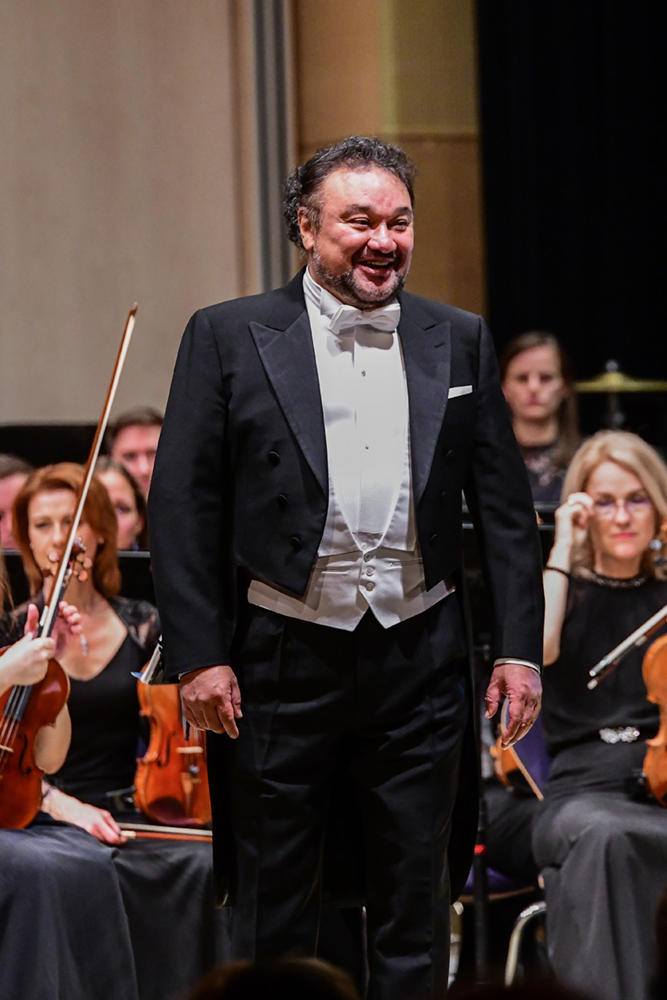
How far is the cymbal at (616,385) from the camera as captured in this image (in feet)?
16.7

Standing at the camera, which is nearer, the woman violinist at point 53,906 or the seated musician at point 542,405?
the woman violinist at point 53,906

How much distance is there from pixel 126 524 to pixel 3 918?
1327mm

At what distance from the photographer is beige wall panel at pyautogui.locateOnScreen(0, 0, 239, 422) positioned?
533 cm

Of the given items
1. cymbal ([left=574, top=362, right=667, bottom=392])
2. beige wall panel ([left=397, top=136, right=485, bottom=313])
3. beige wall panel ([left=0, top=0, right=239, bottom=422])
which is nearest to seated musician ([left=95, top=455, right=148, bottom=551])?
beige wall panel ([left=0, top=0, right=239, bottom=422])

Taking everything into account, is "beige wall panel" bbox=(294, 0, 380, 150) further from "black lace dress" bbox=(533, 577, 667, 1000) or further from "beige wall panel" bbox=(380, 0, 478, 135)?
"black lace dress" bbox=(533, 577, 667, 1000)

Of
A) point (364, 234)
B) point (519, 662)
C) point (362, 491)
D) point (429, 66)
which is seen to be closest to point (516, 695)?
point (519, 662)

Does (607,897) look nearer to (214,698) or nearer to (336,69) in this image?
(214,698)

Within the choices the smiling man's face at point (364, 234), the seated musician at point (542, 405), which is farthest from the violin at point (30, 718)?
the seated musician at point (542, 405)

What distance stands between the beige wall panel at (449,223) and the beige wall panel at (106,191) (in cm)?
Answer: 80

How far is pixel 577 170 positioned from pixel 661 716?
3.44 metres

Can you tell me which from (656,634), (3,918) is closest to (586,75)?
(656,634)

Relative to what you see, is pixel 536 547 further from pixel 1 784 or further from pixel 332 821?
pixel 1 784

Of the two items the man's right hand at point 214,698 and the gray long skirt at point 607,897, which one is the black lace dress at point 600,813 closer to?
the gray long skirt at point 607,897

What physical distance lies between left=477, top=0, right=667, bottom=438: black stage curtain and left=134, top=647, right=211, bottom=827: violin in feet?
10.8
